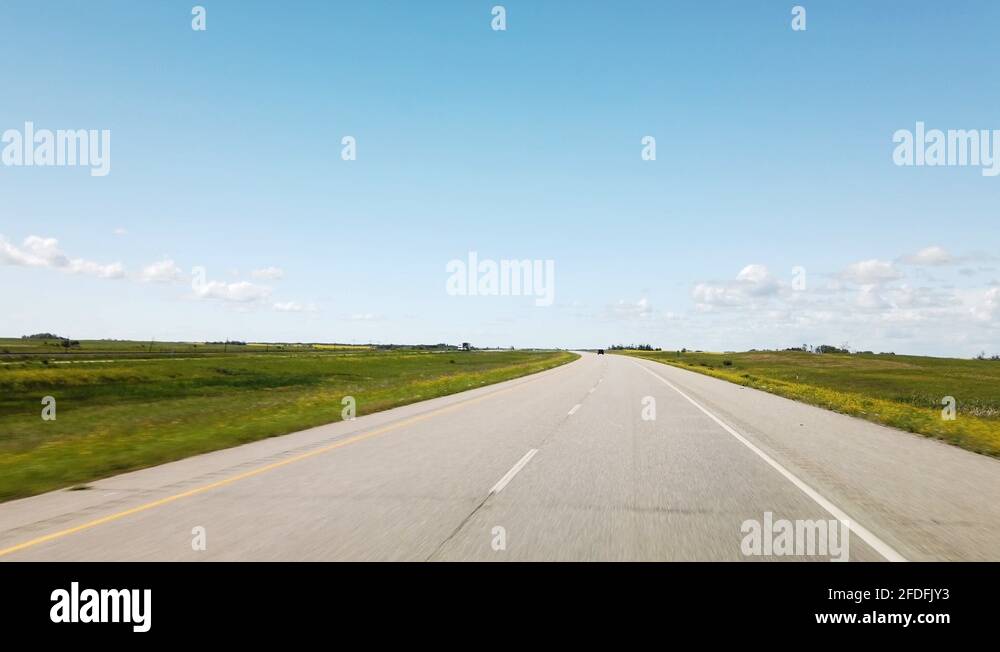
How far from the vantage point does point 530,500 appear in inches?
307

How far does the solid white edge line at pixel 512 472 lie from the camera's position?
8.50 meters

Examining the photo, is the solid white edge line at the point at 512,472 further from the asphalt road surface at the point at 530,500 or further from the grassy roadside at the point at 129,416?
the grassy roadside at the point at 129,416

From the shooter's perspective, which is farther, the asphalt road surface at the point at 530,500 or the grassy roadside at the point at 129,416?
the grassy roadside at the point at 129,416

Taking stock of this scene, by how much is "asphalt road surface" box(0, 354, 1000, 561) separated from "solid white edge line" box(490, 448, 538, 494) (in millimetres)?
40

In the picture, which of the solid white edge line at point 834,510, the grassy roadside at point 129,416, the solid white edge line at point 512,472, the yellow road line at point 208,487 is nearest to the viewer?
the solid white edge line at point 834,510

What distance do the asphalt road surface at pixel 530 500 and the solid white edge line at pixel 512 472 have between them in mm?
40

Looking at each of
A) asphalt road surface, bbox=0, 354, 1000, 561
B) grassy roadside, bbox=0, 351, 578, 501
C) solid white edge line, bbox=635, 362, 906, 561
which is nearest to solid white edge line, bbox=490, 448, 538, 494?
asphalt road surface, bbox=0, 354, 1000, 561

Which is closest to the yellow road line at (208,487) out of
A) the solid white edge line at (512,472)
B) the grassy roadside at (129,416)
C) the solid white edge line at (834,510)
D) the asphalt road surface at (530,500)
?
the asphalt road surface at (530,500)

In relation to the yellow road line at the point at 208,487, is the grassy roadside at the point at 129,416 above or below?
below

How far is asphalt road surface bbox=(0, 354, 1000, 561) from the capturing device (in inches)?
226

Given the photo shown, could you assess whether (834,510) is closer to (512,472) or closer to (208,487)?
(512,472)

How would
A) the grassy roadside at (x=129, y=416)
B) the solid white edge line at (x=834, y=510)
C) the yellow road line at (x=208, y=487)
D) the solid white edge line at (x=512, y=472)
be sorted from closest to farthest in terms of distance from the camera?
the solid white edge line at (x=834, y=510)
the yellow road line at (x=208, y=487)
the solid white edge line at (x=512, y=472)
the grassy roadside at (x=129, y=416)
